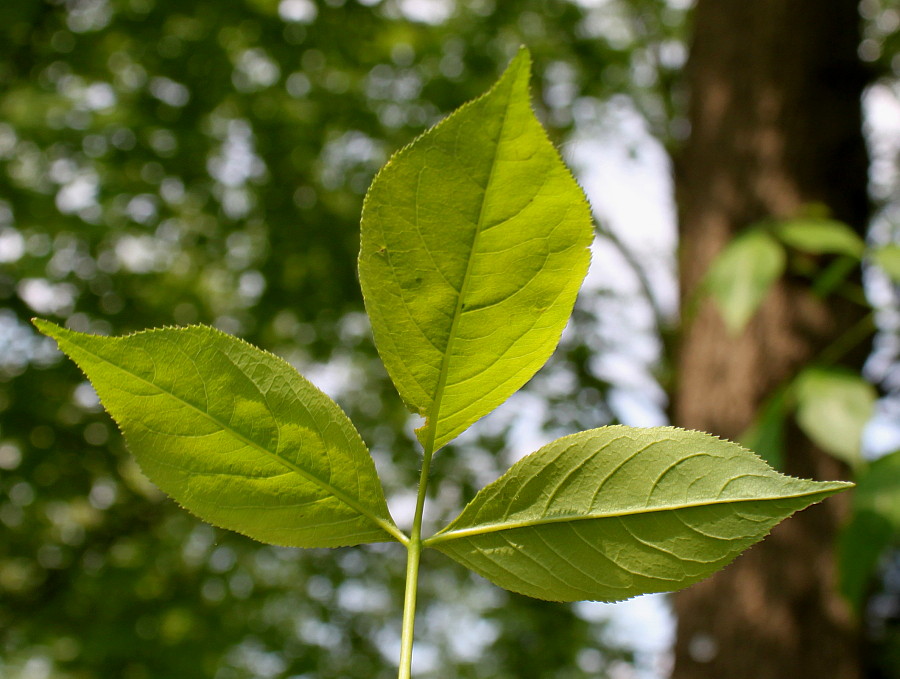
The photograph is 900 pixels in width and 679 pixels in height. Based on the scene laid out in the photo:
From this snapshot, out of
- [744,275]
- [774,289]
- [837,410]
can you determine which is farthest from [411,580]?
[774,289]

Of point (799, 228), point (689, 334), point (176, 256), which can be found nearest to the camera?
point (799, 228)

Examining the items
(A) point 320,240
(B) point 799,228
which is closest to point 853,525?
(B) point 799,228

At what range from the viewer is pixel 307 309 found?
3916 millimetres

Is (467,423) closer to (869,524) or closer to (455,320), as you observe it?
(455,320)

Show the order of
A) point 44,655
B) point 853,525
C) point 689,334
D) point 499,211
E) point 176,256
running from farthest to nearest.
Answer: point 176,256 → point 44,655 → point 689,334 → point 853,525 → point 499,211

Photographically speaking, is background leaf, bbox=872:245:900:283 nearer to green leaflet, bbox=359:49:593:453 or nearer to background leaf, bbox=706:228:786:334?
background leaf, bbox=706:228:786:334

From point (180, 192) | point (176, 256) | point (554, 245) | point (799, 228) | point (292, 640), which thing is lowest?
point (292, 640)

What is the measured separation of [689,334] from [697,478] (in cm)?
278

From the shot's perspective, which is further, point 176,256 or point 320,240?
point 176,256

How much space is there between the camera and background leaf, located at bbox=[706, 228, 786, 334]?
1.47m

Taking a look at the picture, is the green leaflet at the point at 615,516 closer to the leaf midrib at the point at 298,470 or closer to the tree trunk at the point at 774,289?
the leaf midrib at the point at 298,470

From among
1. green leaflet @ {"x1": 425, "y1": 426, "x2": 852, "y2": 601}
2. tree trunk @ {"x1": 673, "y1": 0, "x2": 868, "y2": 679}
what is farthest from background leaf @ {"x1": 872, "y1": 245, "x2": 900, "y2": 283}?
tree trunk @ {"x1": 673, "y1": 0, "x2": 868, "y2": 679}

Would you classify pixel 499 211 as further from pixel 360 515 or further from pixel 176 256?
pixel 176 256

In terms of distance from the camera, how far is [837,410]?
132 cm
